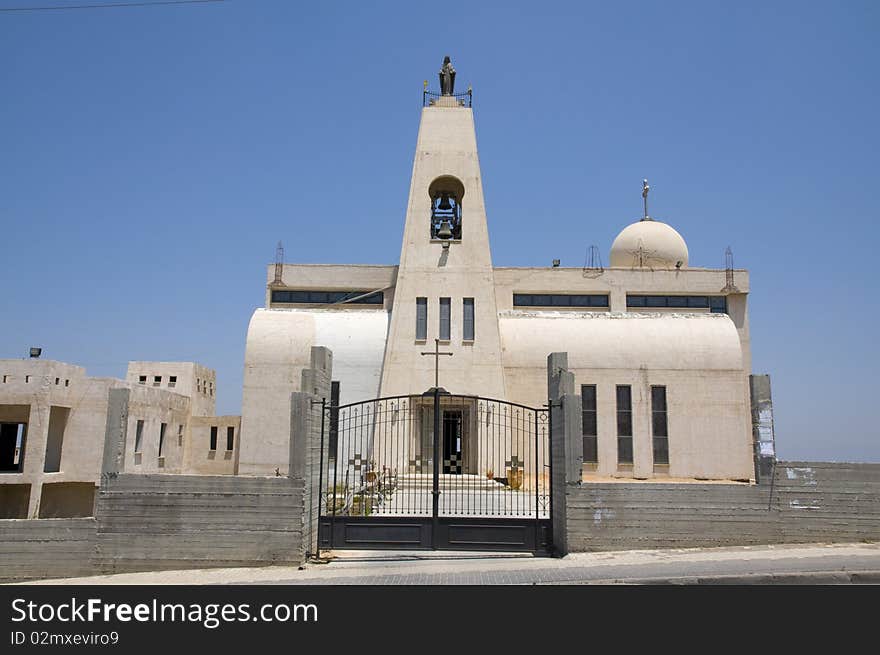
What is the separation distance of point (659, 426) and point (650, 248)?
1455 centimetres

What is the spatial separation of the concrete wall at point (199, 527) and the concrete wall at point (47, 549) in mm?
266

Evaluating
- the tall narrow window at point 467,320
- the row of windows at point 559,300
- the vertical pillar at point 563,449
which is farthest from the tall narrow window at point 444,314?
the vertical pillar at point 563,449

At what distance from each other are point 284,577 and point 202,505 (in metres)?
2.27

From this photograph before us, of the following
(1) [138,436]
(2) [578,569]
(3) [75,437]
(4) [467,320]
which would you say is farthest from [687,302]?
(3) [75,437]

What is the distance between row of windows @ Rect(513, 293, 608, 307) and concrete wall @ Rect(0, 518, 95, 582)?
27.5 m

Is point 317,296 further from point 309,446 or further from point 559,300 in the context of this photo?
point 309,446

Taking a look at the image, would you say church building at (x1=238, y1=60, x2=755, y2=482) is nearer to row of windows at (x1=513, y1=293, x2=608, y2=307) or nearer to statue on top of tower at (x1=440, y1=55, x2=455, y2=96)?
statue on top of tower at (x1=440, y1=55, x2=455, y2=96)

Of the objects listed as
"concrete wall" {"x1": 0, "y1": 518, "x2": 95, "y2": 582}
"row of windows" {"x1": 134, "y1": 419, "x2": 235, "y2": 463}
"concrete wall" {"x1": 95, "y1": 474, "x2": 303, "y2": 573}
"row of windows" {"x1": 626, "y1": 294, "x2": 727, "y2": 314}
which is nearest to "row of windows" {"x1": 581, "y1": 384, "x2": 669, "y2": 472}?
"row of windows" {"x1": 626, "y1": 294, "x2": 727, "y2": 314}

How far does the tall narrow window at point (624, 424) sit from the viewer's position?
2850 centimetres

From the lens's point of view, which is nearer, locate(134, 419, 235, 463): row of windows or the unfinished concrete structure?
the unfinished concrete structure

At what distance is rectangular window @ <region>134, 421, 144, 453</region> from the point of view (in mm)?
29438

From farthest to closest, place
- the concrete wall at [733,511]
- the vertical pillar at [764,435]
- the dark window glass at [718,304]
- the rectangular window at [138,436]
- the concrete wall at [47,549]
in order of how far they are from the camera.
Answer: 1. the dark window glass at [718,304]
2. the rectangular window at [138,436]
3. the vertical pillar at [764,435]
4. the concrete wall at [733,511]
5. the concrete wall at [47,549]

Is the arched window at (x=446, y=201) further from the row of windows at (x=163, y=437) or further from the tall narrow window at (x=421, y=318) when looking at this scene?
the row of windows at (x=163, y=437)
